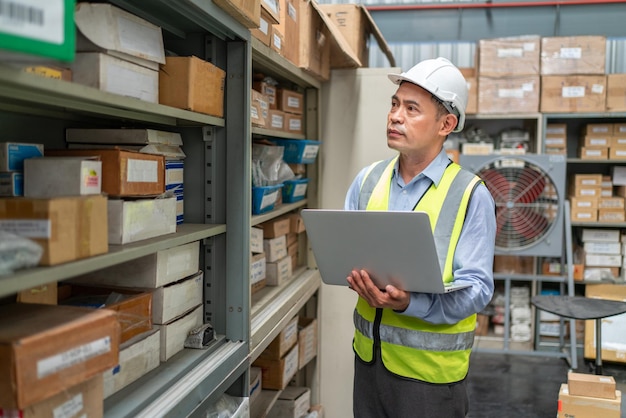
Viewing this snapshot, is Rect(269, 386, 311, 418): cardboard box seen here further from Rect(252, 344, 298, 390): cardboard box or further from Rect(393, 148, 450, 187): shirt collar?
Rect(393, 148, 450, 187): shirt collar

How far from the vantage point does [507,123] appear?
495 centimetres

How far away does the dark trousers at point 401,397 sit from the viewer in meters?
1.76

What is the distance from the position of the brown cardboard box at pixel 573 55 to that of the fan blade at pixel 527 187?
33.4 inches

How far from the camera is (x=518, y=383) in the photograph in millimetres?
3924

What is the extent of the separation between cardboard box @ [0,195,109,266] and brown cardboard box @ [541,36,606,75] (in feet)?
13.6

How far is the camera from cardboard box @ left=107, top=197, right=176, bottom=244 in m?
1.31

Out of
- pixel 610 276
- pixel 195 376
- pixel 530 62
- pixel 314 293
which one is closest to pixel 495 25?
pixel 530 62

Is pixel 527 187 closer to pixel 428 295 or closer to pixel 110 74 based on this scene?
pixel 428 295

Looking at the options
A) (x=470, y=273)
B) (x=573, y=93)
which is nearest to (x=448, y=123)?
(x=470, y=273)

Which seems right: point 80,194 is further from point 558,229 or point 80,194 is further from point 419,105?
point 558,229

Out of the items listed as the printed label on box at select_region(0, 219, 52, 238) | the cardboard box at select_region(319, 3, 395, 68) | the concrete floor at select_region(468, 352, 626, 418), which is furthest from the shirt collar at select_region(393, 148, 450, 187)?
the concrete floor at select_region(468, 352, 626, 418)

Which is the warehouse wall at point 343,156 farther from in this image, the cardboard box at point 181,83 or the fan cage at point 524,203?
the fan cage at point 524,203

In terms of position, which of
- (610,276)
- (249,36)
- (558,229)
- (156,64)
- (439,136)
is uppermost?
(249,36)

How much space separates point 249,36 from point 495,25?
393 cm
